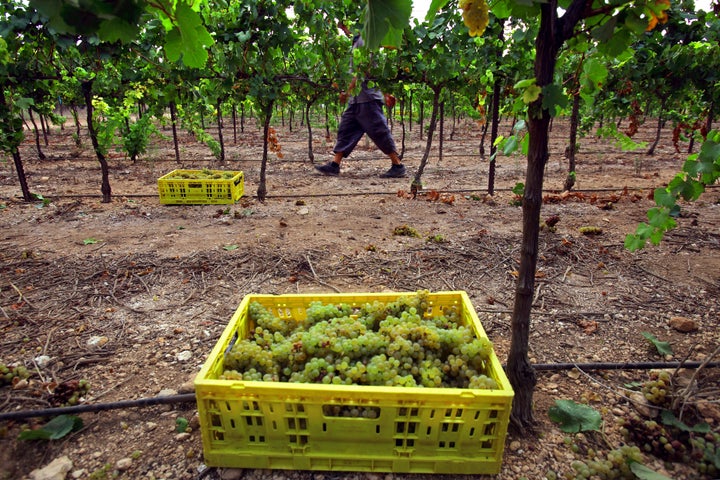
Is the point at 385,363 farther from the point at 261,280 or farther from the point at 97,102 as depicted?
the point at 97,102

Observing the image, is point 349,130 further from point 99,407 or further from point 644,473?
point 644,473

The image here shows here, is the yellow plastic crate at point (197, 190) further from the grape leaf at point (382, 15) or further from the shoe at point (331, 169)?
the grape leaf at point (382, 15)

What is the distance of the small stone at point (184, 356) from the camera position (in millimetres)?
2650

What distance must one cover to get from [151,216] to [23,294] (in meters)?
2.50

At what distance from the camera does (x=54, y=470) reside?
1.79m

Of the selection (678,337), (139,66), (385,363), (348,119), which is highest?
(139,66)

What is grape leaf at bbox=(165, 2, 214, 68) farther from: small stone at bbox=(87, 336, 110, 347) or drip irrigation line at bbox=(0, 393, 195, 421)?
small stone at bbox=(87, 336, 110, 347)

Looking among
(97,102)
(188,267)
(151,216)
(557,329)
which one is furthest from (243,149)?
(557,329)

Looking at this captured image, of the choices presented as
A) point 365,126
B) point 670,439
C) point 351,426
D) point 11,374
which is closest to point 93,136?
point 11,374

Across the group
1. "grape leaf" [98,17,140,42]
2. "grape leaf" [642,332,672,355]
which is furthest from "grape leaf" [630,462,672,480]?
"grape leaf" [98,17,140,42]

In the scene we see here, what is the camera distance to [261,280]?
12.4 feet

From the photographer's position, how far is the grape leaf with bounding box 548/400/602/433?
1980 millimetres

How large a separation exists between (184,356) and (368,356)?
1.39 m

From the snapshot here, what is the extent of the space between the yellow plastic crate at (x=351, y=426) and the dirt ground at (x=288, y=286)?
0.10 m
